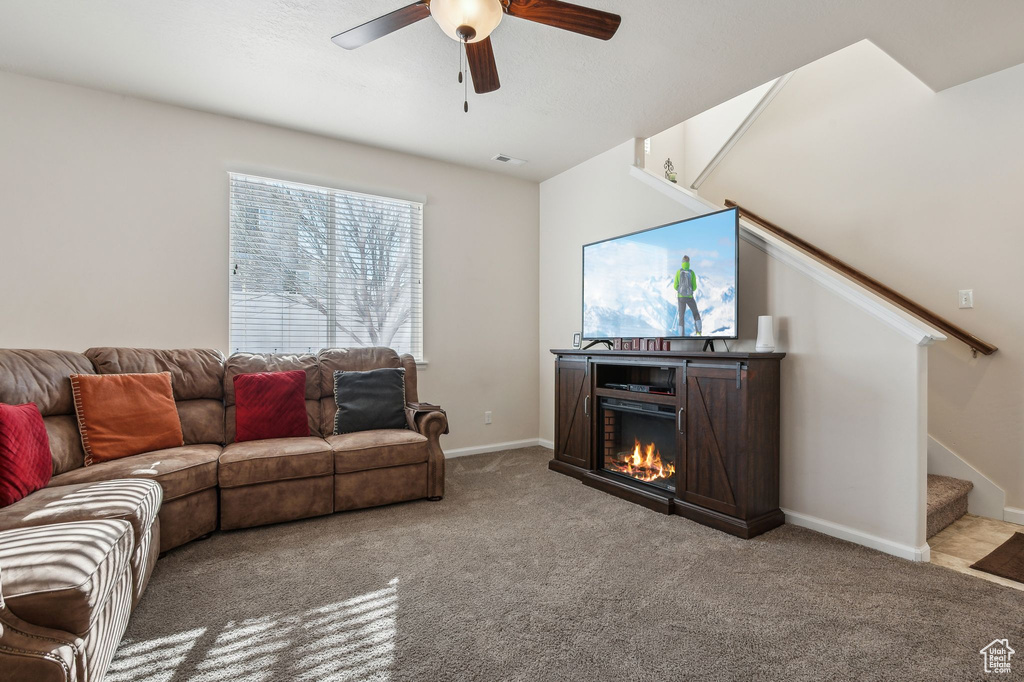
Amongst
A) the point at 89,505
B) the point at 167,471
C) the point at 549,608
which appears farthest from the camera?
the point at 167,471

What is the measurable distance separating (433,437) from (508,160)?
8.57 ft

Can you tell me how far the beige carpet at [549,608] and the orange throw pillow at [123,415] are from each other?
0.65 metres

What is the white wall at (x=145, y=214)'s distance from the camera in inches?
118

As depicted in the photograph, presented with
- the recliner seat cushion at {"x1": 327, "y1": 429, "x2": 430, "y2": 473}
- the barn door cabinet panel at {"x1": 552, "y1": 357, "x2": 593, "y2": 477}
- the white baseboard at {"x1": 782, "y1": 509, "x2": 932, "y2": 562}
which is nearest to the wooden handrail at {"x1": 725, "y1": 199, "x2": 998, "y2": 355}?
the white baseboard at {"x1": 782, "y1": 509, "x2": 932, "y2": 562}

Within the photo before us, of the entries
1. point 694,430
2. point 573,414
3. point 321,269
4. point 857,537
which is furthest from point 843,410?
point 321,269

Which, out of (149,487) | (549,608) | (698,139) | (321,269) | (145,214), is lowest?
(549,608)

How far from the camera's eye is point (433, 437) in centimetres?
331

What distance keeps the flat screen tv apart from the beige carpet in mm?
1315

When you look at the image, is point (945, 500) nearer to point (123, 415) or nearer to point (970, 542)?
point (970, 542)

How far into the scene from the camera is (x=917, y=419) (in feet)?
7.80

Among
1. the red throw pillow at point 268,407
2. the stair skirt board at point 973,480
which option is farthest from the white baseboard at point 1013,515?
the red throw pillow at point 268,407

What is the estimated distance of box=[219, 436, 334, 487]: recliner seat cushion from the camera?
2.69 metres

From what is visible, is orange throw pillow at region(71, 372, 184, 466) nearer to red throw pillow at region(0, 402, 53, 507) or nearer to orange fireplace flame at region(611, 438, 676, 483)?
red throw pillow at region(0, 402, 53, 507)

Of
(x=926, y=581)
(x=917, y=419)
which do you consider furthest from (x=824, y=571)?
(x=917, y=419)
